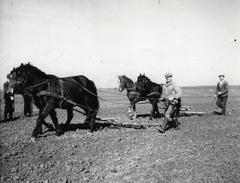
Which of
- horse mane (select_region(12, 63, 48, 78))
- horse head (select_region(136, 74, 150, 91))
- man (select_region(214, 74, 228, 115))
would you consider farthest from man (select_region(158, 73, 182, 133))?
man (select_region(214, 74, 228, 115))

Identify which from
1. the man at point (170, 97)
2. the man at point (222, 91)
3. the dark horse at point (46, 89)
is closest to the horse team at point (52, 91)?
the dark horse at point (46, 89)

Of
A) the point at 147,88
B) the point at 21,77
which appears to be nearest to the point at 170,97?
the point at 147,88

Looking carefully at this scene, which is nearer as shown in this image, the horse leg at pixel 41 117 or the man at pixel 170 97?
the horse leg at pixel 41 117

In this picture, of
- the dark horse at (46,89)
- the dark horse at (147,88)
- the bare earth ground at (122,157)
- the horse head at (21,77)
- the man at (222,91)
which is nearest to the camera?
the bare earth ground at (122,157)

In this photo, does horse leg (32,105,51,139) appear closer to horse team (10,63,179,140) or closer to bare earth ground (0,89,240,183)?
horse team (10,63,179,140)

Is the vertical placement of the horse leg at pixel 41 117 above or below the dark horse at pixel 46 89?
below

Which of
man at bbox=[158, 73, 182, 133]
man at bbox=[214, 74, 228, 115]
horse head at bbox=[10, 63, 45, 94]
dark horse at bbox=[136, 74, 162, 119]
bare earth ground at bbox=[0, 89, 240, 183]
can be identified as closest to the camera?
bare earth ground at bbox=[0, 89, 240, 183]

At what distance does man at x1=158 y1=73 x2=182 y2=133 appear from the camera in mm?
7871

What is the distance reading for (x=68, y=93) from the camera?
297 inches

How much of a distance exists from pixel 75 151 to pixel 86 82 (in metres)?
3.16

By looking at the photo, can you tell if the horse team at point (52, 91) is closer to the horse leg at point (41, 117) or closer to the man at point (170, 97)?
the horse leg at point (41, 117)

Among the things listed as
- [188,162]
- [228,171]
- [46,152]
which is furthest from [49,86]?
[228,171]

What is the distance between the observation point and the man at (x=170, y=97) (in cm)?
787

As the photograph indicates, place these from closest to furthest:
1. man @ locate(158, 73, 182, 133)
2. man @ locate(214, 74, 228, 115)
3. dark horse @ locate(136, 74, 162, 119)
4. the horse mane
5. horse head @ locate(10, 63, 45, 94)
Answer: horse head @ locate(10, 63, 45, 94) < the horse mane < man @ locate(158, 73, 182, 133) < dark horse @ locate(136, 74, 162, 119) < man @ locate(214, 74, 228, 115)
